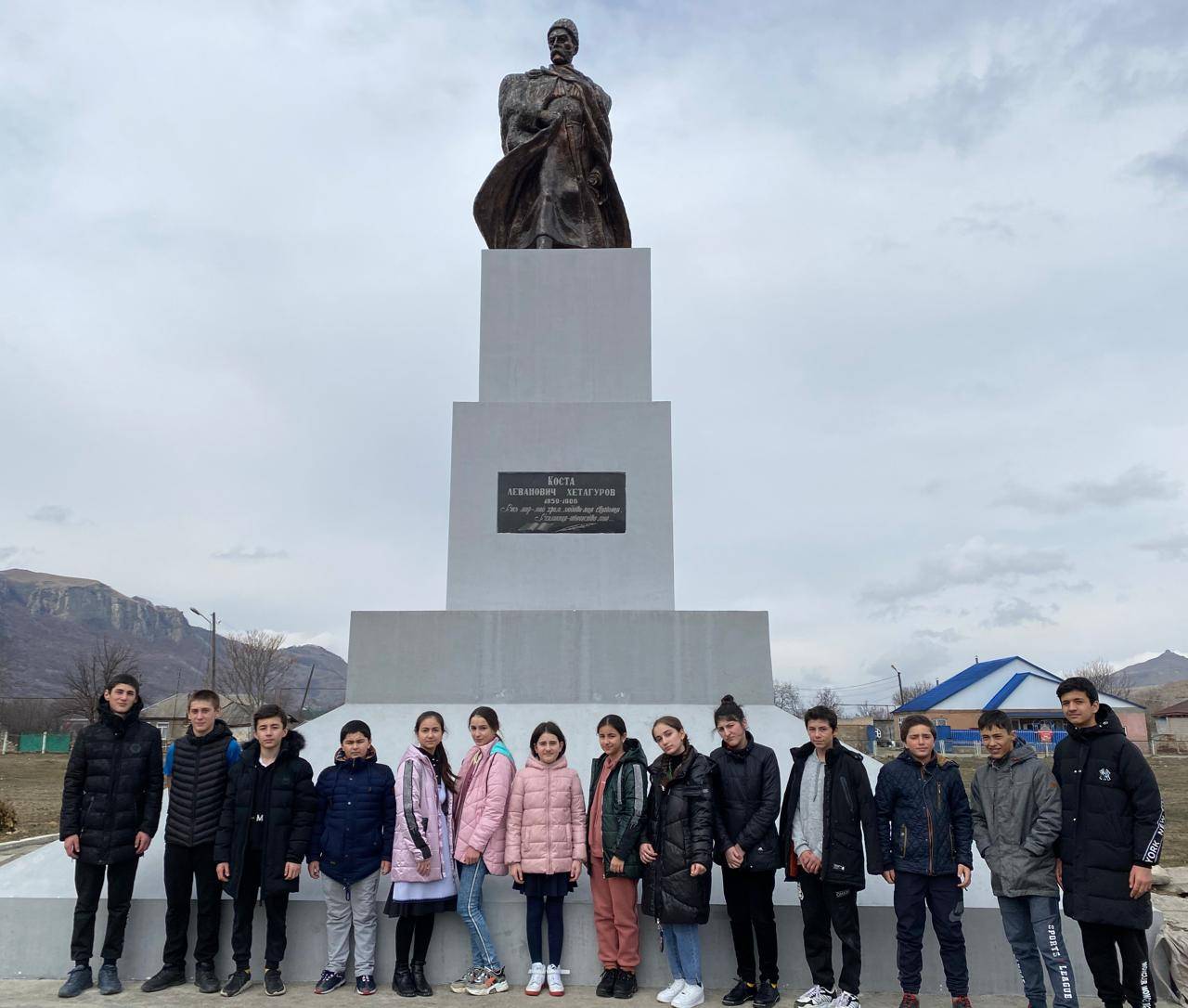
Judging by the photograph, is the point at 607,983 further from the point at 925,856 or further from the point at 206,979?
the point at 206,979

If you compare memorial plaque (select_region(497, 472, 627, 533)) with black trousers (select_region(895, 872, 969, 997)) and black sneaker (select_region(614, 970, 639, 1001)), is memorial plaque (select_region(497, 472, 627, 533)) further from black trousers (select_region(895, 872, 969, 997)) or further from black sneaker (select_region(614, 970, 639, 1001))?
black trousers (select_region(895, 872, 969, 997))

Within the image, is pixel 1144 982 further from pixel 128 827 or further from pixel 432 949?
pixel 128 827

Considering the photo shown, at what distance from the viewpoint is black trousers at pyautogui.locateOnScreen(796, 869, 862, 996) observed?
14.0ft

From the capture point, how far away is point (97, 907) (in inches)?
183

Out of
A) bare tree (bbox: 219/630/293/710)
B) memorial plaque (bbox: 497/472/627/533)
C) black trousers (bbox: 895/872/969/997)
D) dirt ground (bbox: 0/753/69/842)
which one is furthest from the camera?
bare tree (bbox: 219/630/293/710)

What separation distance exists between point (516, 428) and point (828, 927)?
4298 millimetres

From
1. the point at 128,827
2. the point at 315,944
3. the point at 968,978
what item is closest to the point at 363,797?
the point at 315,944

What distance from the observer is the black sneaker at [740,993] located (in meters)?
4.33

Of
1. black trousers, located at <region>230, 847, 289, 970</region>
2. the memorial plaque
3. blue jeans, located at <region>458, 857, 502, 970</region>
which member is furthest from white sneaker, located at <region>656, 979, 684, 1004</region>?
the memorial plaque

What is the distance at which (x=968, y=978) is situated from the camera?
457cm

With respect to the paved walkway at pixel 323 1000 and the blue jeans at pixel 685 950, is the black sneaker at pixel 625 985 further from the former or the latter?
the blue jeans at pixel 685 950

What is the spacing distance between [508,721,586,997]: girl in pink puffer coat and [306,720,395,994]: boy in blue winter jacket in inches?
26.6

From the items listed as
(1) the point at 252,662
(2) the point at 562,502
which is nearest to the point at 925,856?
(2) the point at 562,502

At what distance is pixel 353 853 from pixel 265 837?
449 mm
